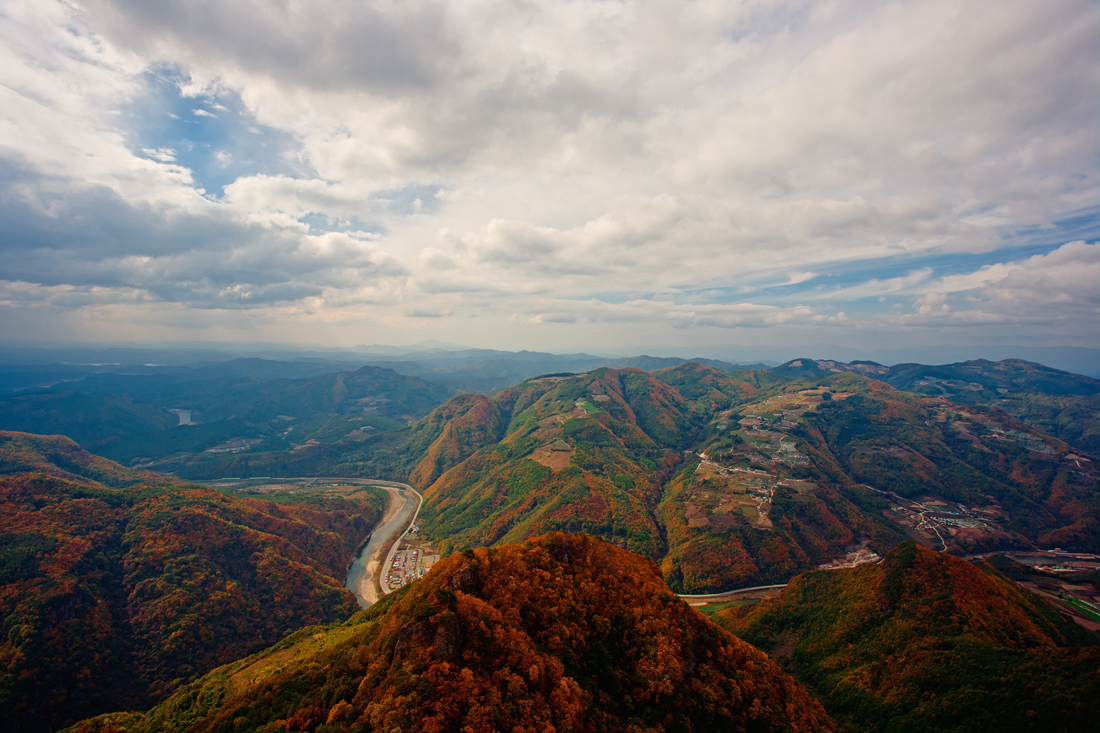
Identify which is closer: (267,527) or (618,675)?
(618,675)

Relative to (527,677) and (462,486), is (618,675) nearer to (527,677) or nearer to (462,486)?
(527,677)

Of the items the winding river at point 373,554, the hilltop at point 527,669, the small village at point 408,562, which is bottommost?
the winding river at point 373,554

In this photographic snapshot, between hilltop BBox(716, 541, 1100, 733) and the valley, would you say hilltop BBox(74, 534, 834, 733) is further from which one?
hilltop BBox(716, 541, 1100, 733)

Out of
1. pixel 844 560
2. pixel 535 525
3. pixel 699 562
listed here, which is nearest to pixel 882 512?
pixel 844 560

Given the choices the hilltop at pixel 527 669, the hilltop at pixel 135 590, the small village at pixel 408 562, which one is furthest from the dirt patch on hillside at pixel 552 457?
the hilltop at pixel 527 669

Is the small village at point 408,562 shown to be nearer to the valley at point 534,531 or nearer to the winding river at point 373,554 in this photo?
the valley at point 534,531

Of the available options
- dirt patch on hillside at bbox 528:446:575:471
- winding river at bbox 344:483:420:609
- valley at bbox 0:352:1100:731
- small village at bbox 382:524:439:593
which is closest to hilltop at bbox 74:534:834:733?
valley at bbox 0:352:1100:731
